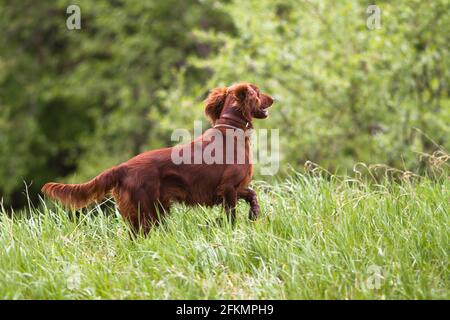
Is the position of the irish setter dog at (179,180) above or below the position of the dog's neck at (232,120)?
below

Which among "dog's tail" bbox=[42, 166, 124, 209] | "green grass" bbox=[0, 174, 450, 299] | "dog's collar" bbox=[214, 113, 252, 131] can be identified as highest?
"dog's collar" bbox=[214, 113, 252, 131]

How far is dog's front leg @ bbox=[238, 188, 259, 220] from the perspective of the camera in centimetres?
538

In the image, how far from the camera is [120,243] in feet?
17.0

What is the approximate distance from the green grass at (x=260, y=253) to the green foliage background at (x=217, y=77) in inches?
43.3

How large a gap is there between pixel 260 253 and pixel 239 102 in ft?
3.94

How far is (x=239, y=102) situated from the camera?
545cm

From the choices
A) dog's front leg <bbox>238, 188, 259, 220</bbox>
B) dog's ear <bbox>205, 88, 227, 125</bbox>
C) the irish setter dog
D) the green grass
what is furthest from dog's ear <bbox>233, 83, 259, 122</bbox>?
the green grass

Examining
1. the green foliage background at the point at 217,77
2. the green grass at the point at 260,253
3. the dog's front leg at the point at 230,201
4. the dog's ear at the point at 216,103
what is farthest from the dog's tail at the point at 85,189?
the green foliage background at the point at 217,77

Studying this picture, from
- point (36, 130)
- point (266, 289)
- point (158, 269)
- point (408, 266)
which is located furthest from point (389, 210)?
point (36, 130)

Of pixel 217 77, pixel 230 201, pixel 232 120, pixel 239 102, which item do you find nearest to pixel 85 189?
pixel 230 201

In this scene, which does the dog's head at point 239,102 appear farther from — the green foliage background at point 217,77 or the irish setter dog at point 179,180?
the green foliage background at point 217,77

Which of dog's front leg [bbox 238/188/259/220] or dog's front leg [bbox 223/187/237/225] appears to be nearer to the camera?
dog's front leg [bbox 223/187/237/225]

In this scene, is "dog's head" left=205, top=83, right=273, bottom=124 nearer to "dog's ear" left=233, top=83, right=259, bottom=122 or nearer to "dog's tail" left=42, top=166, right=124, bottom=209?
"dog's ear" left=233, top=83, right=259, bottom=122

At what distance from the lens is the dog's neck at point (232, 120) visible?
5410 mm
